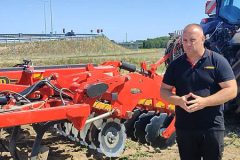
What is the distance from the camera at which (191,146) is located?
3217 millimetres

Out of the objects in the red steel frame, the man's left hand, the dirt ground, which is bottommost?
the dirt ground

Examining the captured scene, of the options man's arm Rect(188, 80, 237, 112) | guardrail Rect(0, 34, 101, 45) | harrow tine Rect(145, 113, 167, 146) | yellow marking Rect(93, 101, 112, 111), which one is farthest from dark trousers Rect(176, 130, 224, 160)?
guardrail Rect(0, 34, 101, 45)

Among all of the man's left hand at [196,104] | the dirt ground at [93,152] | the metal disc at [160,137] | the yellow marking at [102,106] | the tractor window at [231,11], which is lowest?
the dirt ground at [93,152]

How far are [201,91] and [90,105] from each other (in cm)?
175

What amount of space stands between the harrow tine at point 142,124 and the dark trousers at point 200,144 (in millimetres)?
2525

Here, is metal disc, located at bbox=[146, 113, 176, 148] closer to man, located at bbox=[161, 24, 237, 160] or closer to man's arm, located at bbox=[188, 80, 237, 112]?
man, located at bbox=[161, 24, 237, 160]

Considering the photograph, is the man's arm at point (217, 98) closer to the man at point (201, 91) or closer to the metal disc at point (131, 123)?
the man at point (201, 91)

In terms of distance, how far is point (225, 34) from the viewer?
6.81 m

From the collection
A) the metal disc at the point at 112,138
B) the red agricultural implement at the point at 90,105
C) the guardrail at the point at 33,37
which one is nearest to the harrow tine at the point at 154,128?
the red agricultural implement at the point at 90,105

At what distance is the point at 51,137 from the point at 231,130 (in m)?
2.75

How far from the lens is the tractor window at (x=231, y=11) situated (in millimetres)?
7012

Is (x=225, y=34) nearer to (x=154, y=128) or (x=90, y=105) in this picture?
(x=154, y=128)

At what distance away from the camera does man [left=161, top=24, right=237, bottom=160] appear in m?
3.04

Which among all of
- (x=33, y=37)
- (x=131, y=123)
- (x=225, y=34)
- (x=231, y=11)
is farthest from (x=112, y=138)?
(x=33, y=37)
